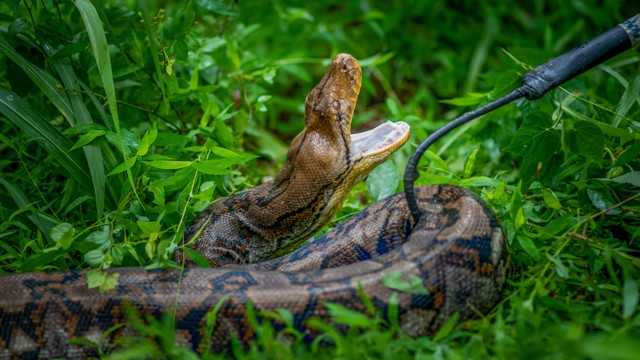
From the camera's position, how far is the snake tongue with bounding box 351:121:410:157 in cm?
430

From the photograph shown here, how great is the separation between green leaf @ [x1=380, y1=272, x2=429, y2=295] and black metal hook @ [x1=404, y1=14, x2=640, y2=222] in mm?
593

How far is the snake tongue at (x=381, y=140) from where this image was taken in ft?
14.1

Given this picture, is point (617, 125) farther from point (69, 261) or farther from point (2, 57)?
point (2, 57)

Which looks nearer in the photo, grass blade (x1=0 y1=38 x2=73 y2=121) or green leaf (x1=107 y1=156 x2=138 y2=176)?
green leaf (x1=107 y1=156 x2=138 y2=176)

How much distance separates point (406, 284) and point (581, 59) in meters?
1.62

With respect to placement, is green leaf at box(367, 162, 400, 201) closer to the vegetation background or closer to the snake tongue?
the vegetation background

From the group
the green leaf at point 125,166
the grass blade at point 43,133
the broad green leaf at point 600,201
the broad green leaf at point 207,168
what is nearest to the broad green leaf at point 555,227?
the broad green leaf at point 600,201

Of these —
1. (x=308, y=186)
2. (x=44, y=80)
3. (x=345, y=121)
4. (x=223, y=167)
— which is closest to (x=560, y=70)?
(x=345, y=121)

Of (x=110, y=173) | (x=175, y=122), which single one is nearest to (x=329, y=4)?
(x=175, y=122)

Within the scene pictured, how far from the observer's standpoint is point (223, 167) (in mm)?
3988

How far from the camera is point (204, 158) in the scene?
4277 mm

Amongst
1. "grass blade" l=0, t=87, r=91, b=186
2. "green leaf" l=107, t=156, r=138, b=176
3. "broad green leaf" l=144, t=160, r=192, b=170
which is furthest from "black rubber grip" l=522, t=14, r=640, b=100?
"grass blade" l=0, t=87, r=91, b=186

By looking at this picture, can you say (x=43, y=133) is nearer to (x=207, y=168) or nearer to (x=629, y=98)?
(x=207, y=168)

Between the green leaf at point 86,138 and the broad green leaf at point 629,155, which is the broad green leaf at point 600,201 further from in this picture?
the green leaf at point 86,138
